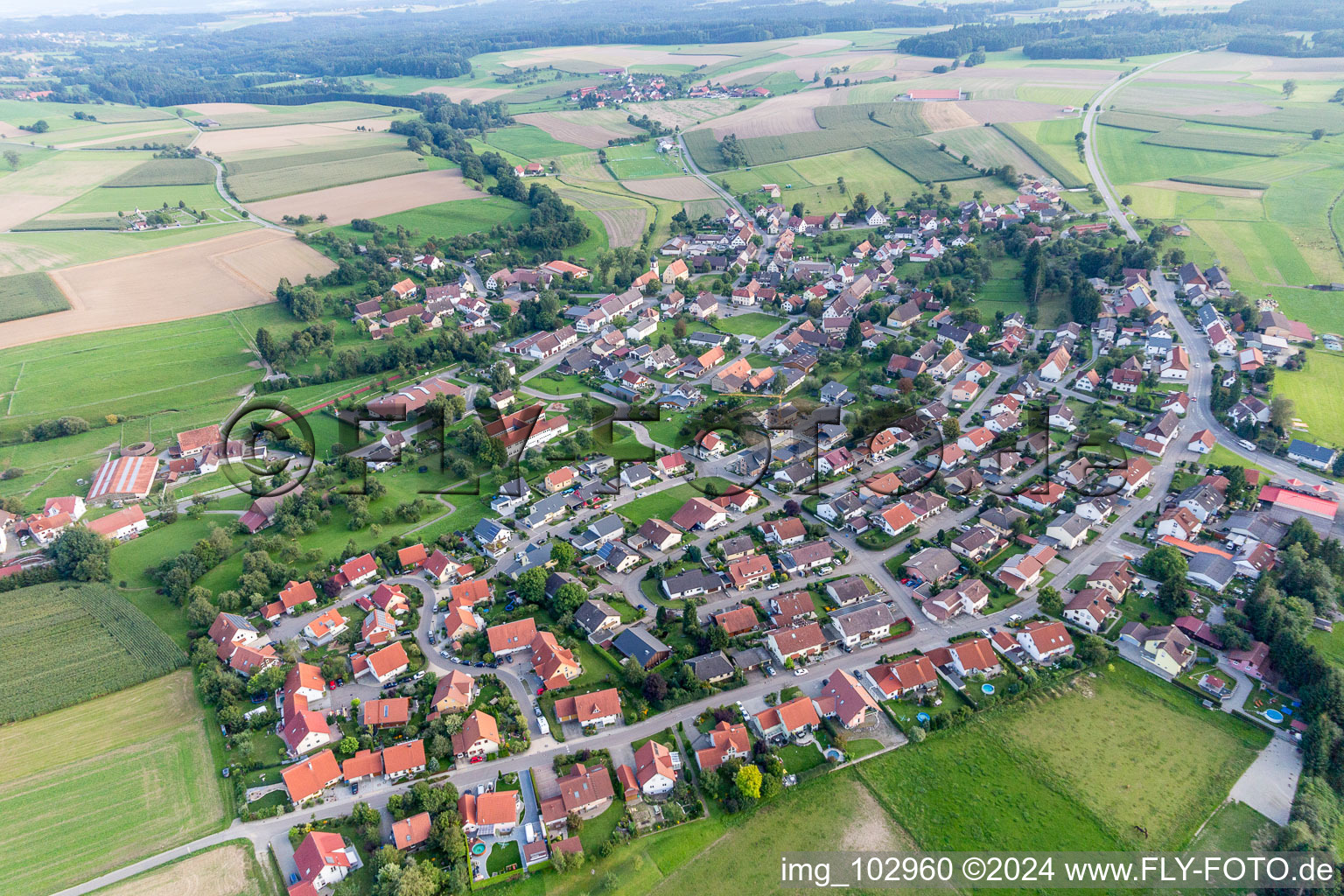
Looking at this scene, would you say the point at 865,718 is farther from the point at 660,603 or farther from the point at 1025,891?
the point at 660,603

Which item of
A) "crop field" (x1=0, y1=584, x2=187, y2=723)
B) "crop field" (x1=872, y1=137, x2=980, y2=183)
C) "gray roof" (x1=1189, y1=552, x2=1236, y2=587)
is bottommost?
"crop field" (x1=0, y1=584, x2=187, y2=723)

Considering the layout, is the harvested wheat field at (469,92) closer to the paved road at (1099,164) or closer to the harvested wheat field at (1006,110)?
the harvested wheat field at (1006,110)

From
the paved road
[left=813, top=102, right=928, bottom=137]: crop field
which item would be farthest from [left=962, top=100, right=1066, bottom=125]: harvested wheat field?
[left=813, top=102, right=928, bottom=137]: crop field

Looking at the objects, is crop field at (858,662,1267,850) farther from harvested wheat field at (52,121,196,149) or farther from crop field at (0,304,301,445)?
harvested wheat field at (52,121,196,149)

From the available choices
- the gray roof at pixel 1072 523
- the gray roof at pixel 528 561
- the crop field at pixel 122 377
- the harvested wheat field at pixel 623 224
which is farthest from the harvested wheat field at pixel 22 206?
the gray roof at pixel 1072 523

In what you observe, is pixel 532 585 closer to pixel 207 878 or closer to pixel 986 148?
pixel 207 878

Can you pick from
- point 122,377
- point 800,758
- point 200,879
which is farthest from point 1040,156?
point 200,879
